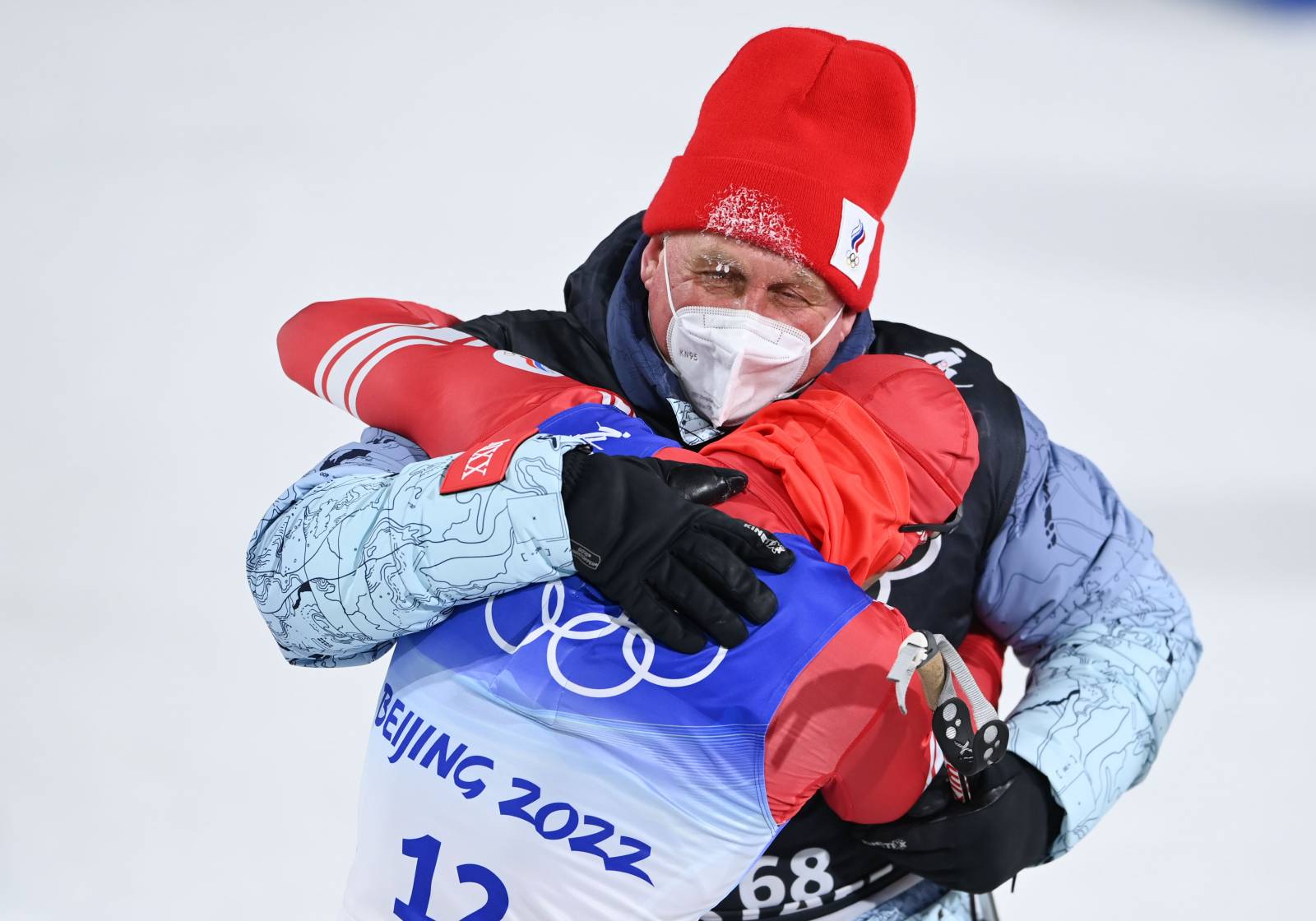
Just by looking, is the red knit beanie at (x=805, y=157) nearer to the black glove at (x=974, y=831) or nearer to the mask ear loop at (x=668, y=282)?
the mask ear loop at (x=668, y=282)

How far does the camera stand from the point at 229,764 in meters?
2.01

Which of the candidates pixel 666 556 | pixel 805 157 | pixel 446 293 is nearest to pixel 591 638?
pixel 666 556

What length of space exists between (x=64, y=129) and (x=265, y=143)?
0.34m

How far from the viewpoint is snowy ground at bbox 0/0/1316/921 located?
2006 mm

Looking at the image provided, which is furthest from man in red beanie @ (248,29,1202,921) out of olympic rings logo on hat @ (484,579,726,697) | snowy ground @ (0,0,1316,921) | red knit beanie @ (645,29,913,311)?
snowy ground @ (0,0,1316,921)

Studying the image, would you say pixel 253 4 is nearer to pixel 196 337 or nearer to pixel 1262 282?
pixel 196 337

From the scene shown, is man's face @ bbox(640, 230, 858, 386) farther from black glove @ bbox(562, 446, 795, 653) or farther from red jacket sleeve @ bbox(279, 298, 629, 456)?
black glove @ bbox(562, 446, 795, 653)

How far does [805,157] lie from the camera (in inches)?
46.4

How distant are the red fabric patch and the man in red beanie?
0.69 feet

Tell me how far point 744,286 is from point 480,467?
12.9 inches

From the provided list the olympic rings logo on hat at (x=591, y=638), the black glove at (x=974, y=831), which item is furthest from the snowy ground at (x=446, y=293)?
the olympic rings logo on hat at (x=591, y=638)

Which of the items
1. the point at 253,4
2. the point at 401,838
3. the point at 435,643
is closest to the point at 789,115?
the point at 435,643

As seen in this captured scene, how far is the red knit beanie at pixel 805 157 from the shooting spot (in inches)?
45.7

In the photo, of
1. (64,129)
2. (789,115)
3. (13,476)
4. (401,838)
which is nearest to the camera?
(401,838)
